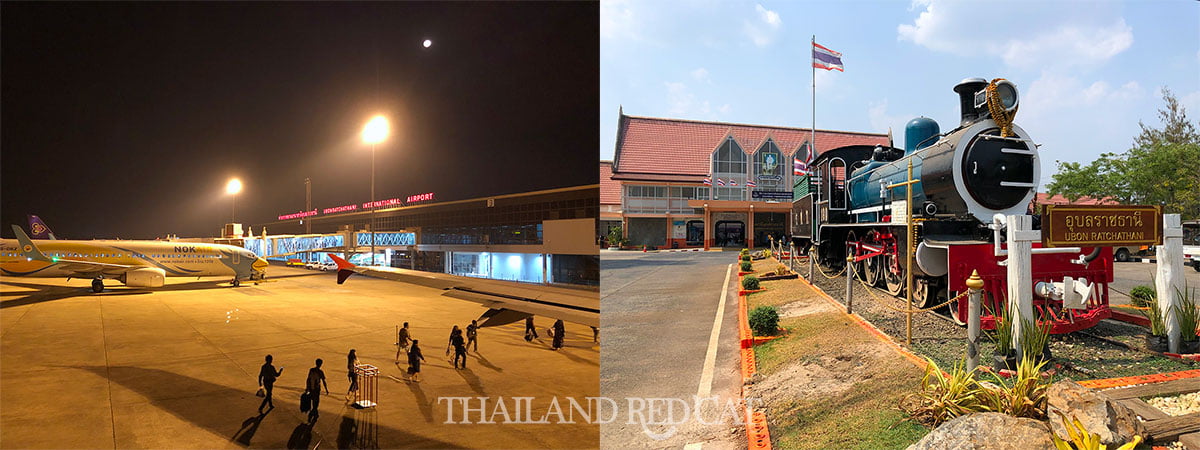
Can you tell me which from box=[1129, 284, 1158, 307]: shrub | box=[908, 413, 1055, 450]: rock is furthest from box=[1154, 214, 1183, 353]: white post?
box=[908, 413, 1055, 450]: rock

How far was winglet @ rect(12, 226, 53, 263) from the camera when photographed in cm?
387

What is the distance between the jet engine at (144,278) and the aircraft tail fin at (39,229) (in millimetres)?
732

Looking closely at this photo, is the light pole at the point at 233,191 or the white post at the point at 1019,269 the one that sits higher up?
the light pole at the point at 233,191

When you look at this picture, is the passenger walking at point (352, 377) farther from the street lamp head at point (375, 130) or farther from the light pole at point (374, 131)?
the street lamp head at point (375, 130)

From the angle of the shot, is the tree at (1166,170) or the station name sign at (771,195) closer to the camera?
the tree at (1166,170)

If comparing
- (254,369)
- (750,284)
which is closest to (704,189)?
(750,284)

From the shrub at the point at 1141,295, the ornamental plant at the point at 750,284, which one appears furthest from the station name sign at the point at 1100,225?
the ornamental plant at the point at 750,284

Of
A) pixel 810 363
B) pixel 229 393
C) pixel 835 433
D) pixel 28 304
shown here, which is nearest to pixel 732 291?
pixel 810 363

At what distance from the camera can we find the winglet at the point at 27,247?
152 inches

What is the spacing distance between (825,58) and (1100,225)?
50.8ft

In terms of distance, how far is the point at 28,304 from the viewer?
3.95 meters

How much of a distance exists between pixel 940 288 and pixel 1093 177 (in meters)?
10.8

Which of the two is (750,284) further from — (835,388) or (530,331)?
(530,331)

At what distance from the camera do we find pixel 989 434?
9.22ft
